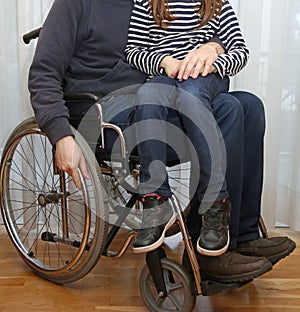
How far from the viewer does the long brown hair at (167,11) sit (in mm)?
1393

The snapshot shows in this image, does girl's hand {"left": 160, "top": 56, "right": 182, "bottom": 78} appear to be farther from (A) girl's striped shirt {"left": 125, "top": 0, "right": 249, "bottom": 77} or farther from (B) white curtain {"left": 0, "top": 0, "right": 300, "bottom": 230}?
(B) white curtain {"left": 0, "top": 0, "right": 300, "bottom": 230}

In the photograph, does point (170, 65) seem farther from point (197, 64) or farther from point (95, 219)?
point (95, 219)

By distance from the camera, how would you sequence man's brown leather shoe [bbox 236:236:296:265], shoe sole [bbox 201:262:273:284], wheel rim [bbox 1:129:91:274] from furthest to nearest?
wheel rim [bbox 1:129:91:274] → man's brown leather shoe [bbox 236:236:296:265] → shoe sole [bbox 201:262:273:284]

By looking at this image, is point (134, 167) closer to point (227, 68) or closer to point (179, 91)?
point (179, 91)

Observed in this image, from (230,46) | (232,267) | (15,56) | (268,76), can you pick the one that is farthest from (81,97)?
(268,76)

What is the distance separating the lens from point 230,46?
1.44m

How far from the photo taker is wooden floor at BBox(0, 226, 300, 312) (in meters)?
1.40

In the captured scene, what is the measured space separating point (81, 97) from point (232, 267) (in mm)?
572

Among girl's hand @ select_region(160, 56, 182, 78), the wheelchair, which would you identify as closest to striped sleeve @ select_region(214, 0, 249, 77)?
girl's hand @ select_region(160, 56, 182, 78)

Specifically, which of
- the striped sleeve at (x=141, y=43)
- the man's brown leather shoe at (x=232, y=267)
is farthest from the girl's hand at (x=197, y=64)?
the man's brown leather shoe at (x=232, y=267)

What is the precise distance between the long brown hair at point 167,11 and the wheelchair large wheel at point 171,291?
646 mm

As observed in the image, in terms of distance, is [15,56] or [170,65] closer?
[170,65]

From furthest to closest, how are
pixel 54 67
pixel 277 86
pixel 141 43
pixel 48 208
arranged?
pixel 48 208
pixel 277 86
pixel 141 43
pixel 54 67

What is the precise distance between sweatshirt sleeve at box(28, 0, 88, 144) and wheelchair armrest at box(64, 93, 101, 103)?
0.03 metres
